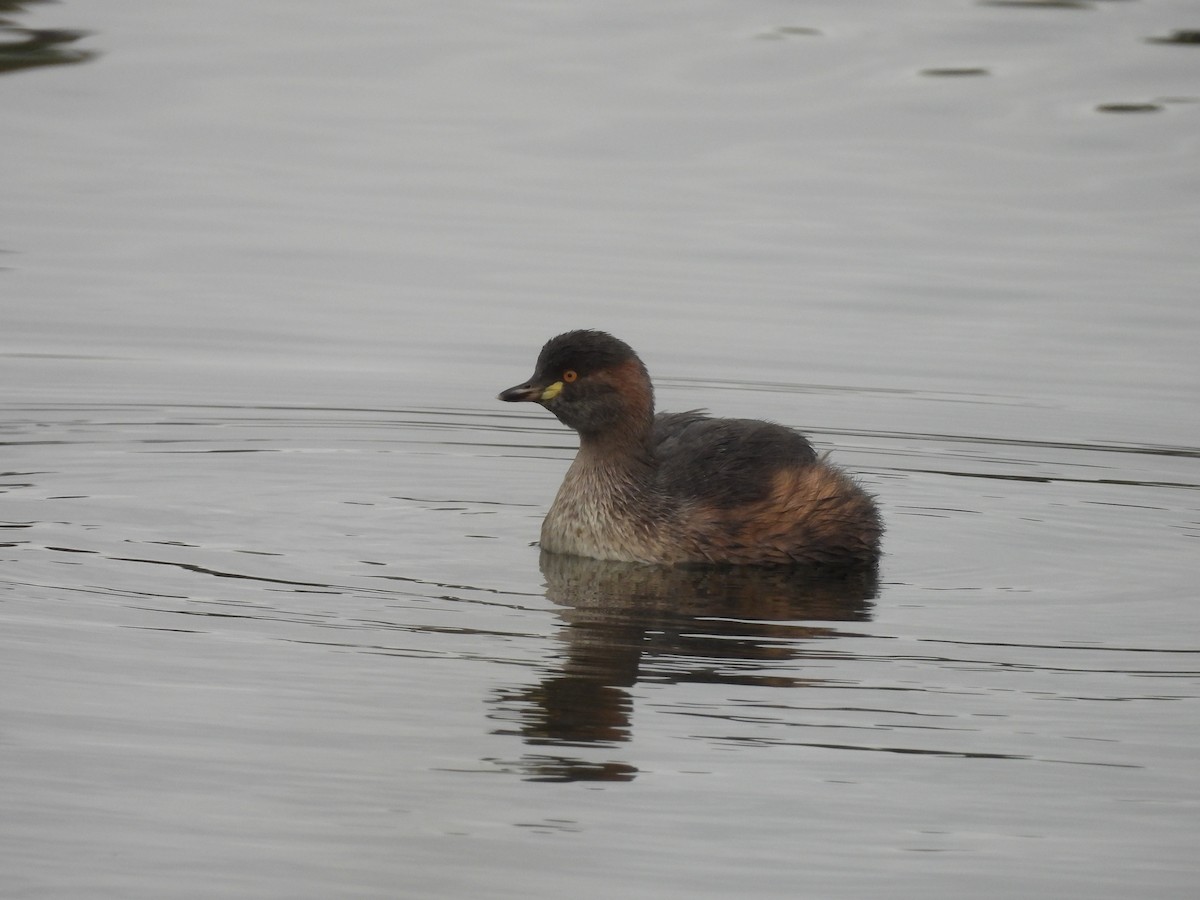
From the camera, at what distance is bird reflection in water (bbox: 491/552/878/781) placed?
688 cm

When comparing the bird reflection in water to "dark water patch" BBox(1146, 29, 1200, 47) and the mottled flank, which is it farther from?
"dark water patch" BBox(1146, 29, 1200, 47)

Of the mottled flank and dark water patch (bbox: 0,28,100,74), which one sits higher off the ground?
dark water patch (bbox: 0,28,100,74)

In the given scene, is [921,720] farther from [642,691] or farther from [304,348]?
[304,348]

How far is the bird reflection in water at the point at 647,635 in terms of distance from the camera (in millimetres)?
6883

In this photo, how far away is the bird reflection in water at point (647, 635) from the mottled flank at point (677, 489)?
99 millimetres

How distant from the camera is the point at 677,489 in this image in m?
9.59

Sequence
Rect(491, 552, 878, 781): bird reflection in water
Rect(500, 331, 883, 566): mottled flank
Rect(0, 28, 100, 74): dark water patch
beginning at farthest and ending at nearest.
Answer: Rect(0, 28, 100, 74): dark water patch, Rect(500, 331, 883, 566): mottled flank, Rect(491, 552, 878, 781): bird reflection in water

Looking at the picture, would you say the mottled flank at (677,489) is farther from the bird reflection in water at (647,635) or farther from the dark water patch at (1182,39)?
the dark water patch at (1182,39)

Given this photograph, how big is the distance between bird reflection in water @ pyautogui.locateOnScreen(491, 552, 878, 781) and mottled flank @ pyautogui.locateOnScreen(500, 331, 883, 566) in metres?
0.10

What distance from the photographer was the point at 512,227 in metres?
17.3

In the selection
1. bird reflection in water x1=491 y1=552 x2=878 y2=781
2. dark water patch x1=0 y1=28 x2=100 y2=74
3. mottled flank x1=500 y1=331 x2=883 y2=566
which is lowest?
bird reflection in water x1=491 y1=552 x2=878 y2=781

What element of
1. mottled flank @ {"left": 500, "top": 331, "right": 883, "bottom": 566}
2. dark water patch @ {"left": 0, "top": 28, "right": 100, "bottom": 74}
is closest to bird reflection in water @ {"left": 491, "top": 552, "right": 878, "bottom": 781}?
mottled flank @ {"left": 500, "top": 331, "right": 883, "bottom": 566}

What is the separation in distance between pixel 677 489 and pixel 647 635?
162 centimetres

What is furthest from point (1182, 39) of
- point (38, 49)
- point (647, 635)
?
point (647, 635)
